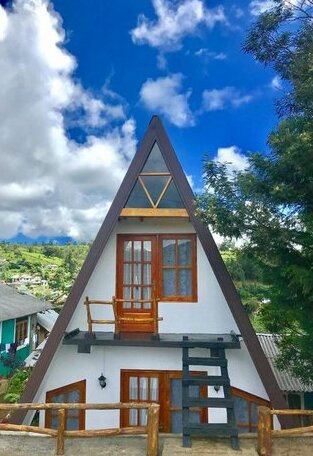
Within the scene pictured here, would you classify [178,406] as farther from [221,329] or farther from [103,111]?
[103,111]

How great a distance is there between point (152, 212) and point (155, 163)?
110 cm

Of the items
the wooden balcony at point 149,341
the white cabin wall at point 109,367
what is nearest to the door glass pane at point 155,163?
the wooden balcony at point 149,341

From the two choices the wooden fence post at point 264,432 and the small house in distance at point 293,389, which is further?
the small house in distance at point 293,389

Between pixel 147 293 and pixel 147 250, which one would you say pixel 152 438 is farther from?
pixel 147 250

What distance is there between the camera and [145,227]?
23.0ft

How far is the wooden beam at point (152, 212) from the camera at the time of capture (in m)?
6.41

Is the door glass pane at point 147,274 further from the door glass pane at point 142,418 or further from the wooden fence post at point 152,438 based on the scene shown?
the wooden fence post at point 152,438

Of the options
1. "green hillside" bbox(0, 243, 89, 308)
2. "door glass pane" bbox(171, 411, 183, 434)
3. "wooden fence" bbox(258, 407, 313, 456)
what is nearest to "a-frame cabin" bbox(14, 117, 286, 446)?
"door glass pane" bbox(171, 411, 183, 434)

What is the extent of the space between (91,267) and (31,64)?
426 inches

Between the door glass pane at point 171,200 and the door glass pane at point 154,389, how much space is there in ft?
11.9

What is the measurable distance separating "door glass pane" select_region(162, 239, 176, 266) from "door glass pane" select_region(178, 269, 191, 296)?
0.29 meters

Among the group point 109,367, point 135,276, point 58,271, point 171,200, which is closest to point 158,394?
point 109,367

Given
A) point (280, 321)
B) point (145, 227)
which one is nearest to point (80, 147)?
point (145, 227)

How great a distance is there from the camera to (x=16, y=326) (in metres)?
19.2
